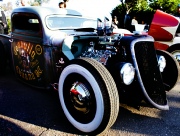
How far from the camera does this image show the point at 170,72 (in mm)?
3021

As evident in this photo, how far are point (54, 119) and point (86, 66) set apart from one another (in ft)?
2.94

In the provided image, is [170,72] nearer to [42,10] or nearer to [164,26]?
[164,26]

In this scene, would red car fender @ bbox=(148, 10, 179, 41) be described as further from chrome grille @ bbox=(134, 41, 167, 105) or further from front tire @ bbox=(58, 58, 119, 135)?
front tire @ bbox=(58, 58, 119, 135)

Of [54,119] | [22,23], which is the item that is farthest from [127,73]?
[22,23]

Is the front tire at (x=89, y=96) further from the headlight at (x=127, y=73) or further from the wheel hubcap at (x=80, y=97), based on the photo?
the headlight at (x=127, y=73)

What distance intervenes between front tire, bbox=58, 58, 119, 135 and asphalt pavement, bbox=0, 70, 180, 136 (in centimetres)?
20

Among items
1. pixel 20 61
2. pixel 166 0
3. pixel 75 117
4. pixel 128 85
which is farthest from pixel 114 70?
pixel 166 0

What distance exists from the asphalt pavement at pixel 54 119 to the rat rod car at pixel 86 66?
192 millimetres

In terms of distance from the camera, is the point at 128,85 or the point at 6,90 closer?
the point at 128,85

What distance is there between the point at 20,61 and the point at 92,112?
1.77 metres

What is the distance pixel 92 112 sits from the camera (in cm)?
196

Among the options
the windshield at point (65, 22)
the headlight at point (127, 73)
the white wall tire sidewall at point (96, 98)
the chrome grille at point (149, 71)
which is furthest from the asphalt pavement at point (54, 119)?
the windshield at point (65, 22)

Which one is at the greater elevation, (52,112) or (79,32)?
(79,32)

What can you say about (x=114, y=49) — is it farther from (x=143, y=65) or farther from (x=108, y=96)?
(x=108, y=96)
